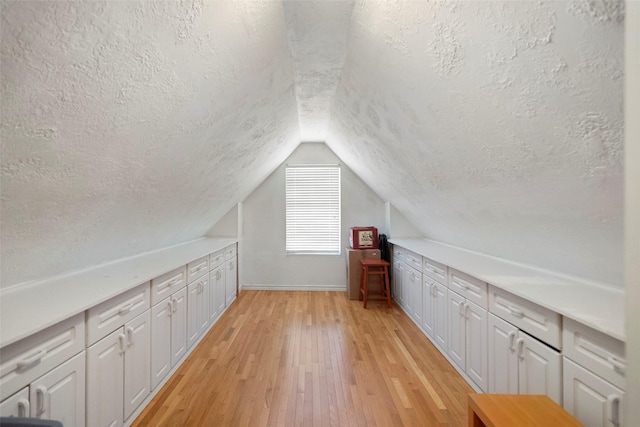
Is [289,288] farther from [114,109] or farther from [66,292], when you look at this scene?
[114,109]

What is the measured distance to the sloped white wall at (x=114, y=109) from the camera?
3.41 feet

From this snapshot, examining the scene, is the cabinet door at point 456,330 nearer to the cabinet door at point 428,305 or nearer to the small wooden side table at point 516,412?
the cabinet door at point 428,305

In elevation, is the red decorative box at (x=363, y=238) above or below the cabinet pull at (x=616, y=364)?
above

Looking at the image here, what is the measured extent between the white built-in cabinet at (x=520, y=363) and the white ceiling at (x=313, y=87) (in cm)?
63

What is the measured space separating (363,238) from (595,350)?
3464 millimetres

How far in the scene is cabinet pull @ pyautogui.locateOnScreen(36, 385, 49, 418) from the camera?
1295 mm

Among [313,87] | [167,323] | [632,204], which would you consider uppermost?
[313,87]

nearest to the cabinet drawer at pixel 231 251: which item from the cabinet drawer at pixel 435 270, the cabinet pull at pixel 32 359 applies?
the cabinet drawer at pixel 435 270

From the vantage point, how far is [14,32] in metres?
0.91

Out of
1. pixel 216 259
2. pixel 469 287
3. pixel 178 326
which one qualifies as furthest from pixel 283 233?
pixel 469 287

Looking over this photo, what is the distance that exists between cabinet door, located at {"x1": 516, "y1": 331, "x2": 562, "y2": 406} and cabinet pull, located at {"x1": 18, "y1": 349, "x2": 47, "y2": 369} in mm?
2468

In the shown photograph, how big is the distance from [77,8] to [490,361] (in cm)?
291

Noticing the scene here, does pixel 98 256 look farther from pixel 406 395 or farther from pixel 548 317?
pixel 548 317

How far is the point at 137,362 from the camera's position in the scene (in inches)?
80.4
